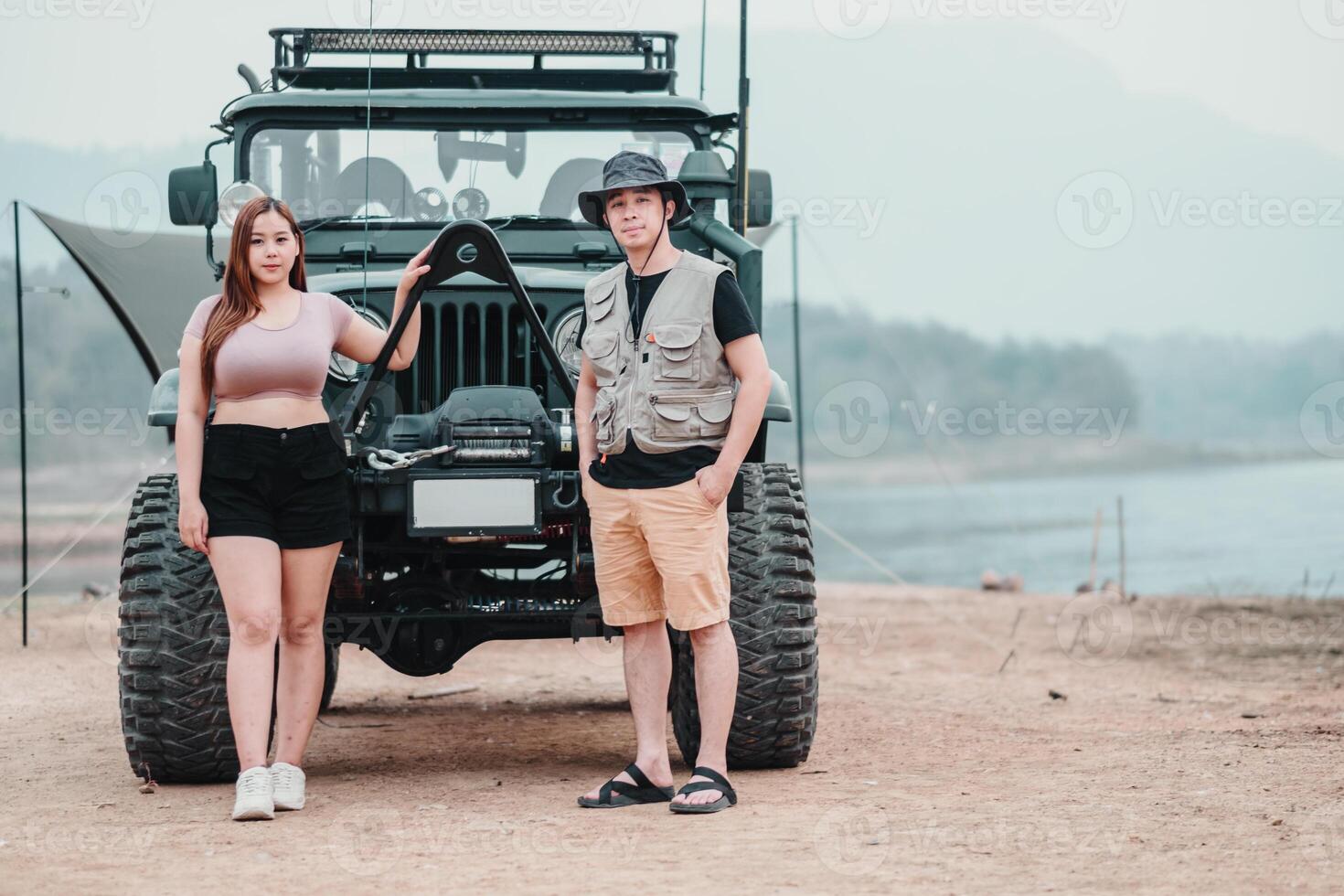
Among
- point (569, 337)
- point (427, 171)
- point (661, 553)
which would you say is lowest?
point (661, 553)

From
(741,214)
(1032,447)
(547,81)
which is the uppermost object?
(547,81)

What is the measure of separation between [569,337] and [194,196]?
169 centimetres

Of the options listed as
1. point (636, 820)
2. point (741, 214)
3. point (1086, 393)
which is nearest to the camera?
point (636, 820)

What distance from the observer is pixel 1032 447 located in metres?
66.8

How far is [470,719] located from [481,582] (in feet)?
6.56

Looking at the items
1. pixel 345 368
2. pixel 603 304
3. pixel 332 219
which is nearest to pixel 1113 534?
pixel 332 219

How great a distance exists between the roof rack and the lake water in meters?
9.20

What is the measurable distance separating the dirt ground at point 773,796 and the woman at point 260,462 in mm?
457

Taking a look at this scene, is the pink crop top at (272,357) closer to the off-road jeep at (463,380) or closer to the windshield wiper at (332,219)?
the off-road jeep at (463,380)

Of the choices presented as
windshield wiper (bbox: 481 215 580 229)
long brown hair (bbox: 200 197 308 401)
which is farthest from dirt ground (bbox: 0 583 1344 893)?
windshield wiper (bbox: 481 215 580 229)

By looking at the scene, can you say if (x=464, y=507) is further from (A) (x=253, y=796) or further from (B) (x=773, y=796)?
(B) (x=773, y=796)

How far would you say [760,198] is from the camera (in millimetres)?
6570

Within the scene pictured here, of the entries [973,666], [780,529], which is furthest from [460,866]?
[973,666]

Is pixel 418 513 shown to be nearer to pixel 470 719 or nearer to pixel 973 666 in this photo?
pixel 470 719
